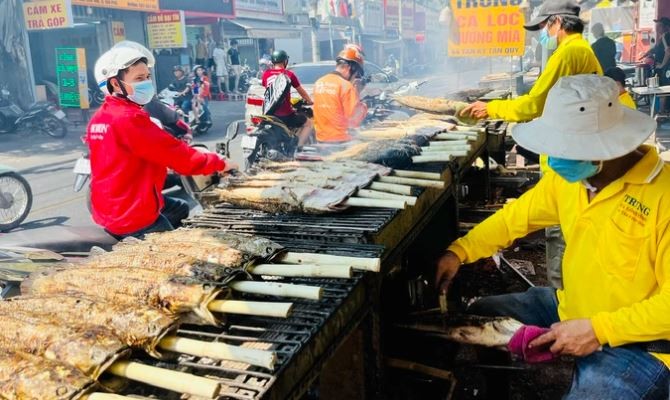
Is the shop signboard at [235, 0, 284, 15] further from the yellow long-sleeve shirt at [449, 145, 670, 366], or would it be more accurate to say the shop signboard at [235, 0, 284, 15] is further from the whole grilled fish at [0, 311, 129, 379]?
the whole grilled fish at [0, 311, 129, 379]

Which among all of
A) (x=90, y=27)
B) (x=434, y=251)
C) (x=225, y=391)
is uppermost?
(x=90, y=27)

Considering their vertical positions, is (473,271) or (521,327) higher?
(521,327)

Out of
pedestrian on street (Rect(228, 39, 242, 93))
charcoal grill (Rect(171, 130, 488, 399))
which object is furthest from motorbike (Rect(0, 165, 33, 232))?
pedestrian on street (Rect(228, 39, 242, 93))

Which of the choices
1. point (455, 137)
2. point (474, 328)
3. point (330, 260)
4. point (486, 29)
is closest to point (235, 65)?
point (486, 29)

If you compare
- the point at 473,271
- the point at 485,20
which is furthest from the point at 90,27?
the point at 473,271

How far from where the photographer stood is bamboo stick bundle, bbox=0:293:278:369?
1786mm

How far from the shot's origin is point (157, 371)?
5.49ft

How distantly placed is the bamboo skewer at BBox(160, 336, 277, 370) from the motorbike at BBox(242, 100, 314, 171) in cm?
699

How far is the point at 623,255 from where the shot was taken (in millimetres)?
2320

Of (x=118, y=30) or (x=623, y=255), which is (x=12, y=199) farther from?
(x=118, y=30)

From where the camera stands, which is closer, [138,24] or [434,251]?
[434,251]

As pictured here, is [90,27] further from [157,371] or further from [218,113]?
[157,371]

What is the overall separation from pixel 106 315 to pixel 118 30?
21.7 m

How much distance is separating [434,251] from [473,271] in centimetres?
72
